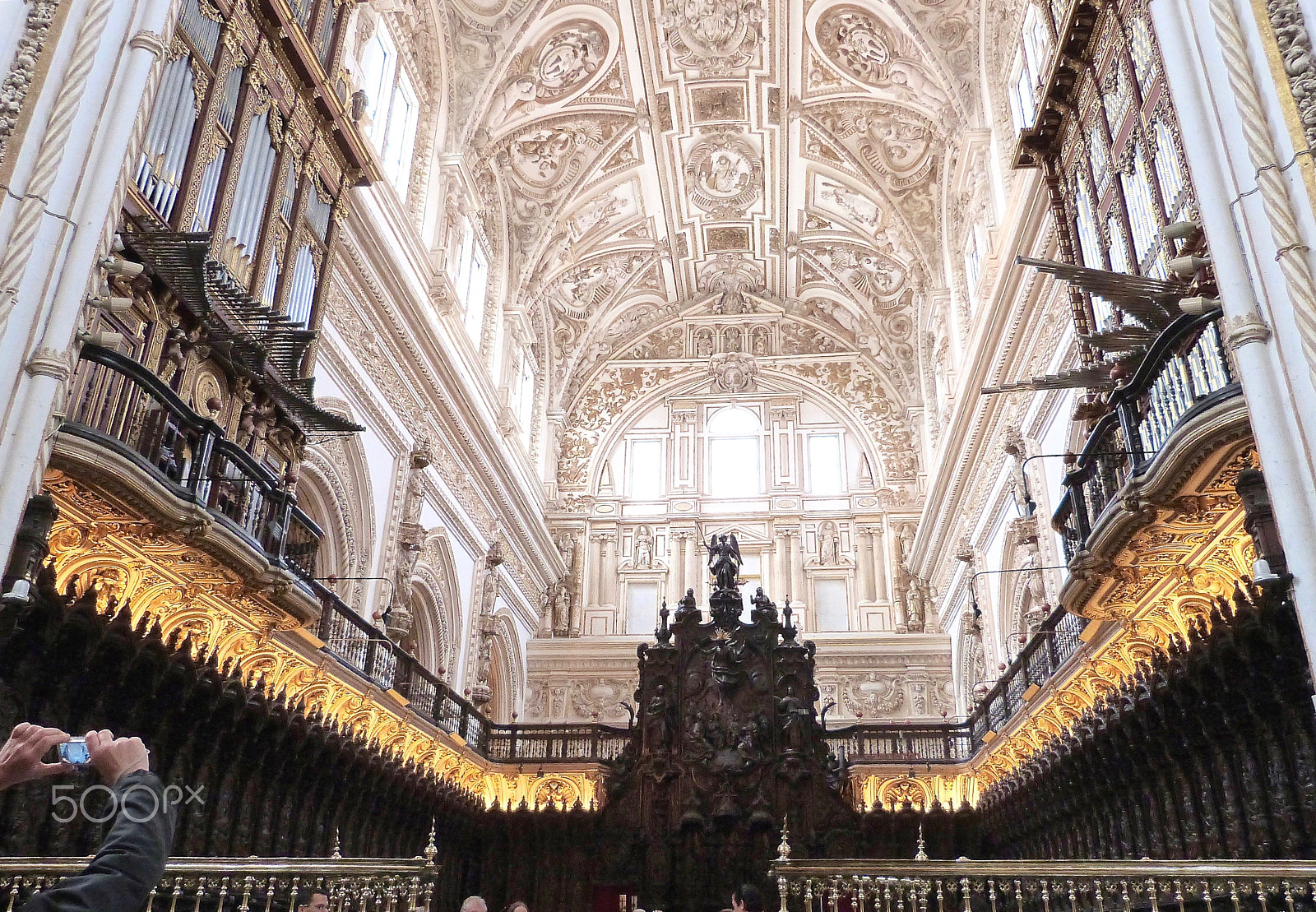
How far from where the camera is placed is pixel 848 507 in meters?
30.1

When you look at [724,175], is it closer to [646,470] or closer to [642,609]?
[646,470]

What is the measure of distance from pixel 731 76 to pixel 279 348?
52.3 feet

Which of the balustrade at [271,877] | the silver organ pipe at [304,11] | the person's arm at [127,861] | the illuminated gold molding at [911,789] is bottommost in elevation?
the person's arm at [127,861]

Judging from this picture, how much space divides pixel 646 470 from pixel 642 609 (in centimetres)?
442

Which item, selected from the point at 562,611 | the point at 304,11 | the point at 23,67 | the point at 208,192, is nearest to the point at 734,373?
the point at 562,611

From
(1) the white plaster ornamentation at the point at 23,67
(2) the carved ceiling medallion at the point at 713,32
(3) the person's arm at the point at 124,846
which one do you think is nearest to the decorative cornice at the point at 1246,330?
(3) the person's arm at the point at 124,846

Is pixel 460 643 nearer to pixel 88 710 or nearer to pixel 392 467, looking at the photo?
pixel 392 467

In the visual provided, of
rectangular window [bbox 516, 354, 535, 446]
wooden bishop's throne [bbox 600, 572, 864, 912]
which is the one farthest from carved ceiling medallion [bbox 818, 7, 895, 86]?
wooden bishop's throne [bbox 600, 572, 864, 912]

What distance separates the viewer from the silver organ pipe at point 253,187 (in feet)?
38.8

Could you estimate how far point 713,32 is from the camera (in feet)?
78.2

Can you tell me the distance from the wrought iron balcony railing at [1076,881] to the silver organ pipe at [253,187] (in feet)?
28.5

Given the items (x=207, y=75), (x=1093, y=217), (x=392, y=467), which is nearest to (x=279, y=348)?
(x=207, y=75)

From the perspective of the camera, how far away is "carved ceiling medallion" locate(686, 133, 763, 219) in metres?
26.7

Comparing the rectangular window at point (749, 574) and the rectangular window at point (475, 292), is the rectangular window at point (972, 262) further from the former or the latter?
the rectangular window at point (475, 292)
